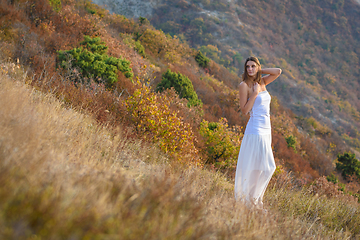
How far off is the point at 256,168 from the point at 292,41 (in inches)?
2272

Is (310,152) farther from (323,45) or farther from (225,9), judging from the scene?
(323,45)

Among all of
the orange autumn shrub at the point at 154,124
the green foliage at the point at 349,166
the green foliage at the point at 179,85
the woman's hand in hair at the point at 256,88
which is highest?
the woman's hand in hair at the point at 256,88

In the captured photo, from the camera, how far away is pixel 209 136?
22.5 feet

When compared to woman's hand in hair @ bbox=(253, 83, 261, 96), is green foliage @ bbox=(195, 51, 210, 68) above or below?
below


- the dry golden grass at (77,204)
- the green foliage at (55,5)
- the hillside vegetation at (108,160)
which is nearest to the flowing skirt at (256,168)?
the hillside vegetation at (108,160)

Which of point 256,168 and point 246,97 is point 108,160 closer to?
point 256,168

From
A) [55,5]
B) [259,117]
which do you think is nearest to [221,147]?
[259,117]

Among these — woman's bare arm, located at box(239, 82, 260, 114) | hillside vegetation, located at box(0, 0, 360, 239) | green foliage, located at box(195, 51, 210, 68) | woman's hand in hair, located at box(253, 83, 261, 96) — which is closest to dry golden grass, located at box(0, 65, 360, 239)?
hillside vegetation, located at box(0, 0, 360, 239)

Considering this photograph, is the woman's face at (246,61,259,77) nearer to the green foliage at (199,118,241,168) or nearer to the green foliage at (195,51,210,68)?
the green foliage at (199,118,241,168)

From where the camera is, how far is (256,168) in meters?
3.33

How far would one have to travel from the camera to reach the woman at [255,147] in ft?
10.9

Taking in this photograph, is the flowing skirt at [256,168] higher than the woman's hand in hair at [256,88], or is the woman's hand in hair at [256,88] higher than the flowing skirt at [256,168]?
the woman's hand in hair at [256,88]

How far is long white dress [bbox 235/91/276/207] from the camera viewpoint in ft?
10.9

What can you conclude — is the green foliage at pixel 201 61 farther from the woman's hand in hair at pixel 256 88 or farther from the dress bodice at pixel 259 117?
the dress bodice at pixel 259 117
